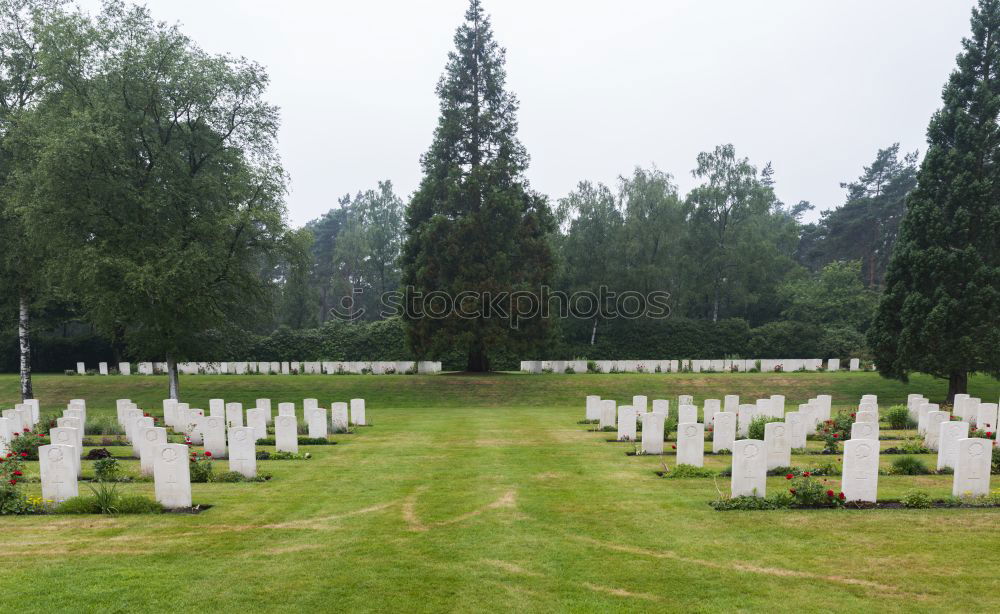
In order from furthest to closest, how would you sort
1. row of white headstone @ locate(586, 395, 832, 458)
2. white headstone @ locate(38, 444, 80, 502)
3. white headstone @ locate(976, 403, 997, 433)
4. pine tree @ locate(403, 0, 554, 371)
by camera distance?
pine tree @ locate(403, 0, 554, 371), white headstone @ locate(976, 403, 997, 433), row of white headstone @ locate(586, 395, 832, 458), white headstone @ locate(38, 444, 80, 502)

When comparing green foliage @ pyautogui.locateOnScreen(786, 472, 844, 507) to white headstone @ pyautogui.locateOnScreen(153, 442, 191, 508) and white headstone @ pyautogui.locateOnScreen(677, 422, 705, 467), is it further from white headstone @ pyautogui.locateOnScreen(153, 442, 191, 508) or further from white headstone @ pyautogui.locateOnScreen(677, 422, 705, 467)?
white headstone @ pyautogui.locateOnScreen(153, 442, 191, 508)

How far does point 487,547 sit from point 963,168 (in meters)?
25.2

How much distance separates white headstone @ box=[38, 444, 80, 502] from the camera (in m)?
8.95

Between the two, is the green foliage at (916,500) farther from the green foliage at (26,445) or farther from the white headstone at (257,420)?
the green foliage at (26,445)

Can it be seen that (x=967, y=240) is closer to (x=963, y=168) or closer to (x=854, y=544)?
(x=963, y=168)

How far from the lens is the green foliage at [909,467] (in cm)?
1123

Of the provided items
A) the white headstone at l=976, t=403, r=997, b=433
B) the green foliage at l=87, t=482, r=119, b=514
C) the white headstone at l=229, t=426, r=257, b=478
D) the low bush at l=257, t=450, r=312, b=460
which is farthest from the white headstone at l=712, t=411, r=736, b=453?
the green foliage at l=87, t=482, r=119, b=514

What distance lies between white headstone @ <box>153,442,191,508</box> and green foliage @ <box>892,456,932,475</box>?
11.7 metres

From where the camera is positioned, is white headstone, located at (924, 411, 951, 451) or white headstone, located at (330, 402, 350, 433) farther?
white headstone, located at (330, 402, 350, 433)

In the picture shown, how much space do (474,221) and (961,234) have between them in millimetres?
19982

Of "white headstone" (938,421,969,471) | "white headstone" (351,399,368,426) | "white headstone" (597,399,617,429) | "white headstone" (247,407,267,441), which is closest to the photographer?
"white headstone" (938,421,969,471)

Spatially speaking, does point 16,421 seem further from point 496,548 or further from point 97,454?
point 496,548

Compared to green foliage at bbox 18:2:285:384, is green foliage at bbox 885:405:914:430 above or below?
below

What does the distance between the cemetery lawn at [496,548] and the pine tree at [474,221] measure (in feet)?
59.0
